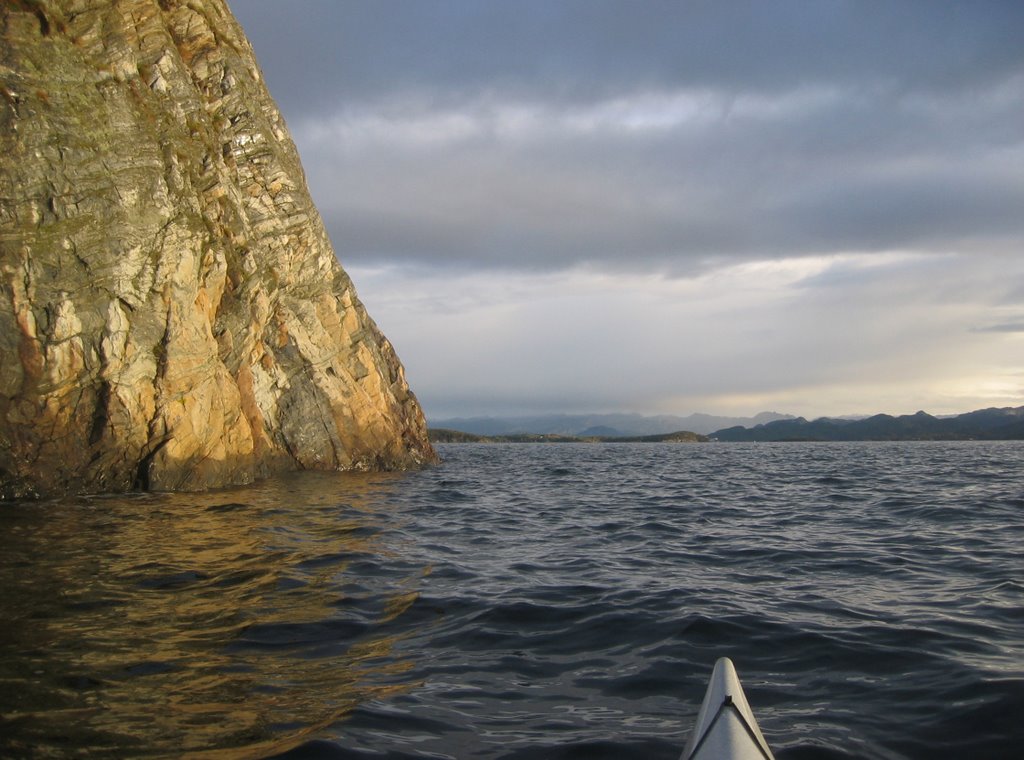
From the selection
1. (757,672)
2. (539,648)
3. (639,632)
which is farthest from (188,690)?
(757,672)

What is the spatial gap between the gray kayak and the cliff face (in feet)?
68.8

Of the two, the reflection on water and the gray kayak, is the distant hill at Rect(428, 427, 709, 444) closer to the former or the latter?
the reflection on water

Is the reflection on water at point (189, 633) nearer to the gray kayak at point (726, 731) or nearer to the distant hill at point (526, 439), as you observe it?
the gray kayak at point (726, 731)

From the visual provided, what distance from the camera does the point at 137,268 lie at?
21953 mm

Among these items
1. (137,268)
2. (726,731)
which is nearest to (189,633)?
(726,731)

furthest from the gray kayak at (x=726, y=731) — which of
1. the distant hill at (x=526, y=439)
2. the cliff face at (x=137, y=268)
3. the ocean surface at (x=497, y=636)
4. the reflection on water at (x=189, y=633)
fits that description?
the distant hill at (x=526, y=439)

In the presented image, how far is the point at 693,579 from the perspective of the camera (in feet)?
34.6

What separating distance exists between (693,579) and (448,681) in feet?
17.2

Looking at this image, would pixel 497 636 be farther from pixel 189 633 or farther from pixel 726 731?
pixel 726 731

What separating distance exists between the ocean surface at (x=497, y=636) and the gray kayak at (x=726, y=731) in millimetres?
658

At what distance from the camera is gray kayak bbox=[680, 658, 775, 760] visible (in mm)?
4211

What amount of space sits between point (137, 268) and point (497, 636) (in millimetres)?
19507

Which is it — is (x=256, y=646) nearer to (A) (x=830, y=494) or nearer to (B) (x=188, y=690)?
(B) (x=188, y=690)

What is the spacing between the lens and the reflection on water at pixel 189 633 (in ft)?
17.5
